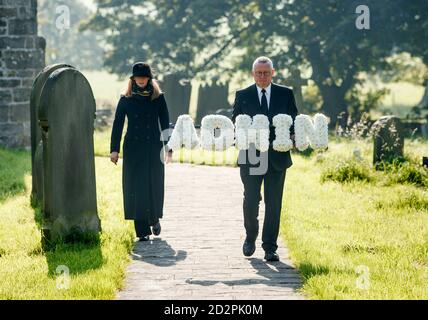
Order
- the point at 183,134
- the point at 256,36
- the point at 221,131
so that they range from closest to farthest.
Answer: the point at 221,131, the point at 183,134, the point at 256,36

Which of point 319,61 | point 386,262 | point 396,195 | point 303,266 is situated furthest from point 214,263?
point 319,61

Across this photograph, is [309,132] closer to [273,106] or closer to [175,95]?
[273,106]

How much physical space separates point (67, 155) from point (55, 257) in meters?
1.18

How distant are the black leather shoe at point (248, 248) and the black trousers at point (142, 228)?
130 cm

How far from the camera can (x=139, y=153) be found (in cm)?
843

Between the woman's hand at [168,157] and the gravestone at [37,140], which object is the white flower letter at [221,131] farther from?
the gravestone at [37,140]

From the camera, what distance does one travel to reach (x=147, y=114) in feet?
27.7

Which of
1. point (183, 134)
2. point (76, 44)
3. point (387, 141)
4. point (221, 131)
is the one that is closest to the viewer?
point (221, 131)

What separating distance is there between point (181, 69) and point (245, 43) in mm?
2754

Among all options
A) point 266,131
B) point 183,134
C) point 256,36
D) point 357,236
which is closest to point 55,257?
point 183,134

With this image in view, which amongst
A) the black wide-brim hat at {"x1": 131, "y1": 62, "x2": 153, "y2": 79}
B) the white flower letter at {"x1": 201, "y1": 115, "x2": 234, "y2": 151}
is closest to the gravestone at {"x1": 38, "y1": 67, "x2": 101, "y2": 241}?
the black wide-brim hat at {"x1": 131, "y1": 62, "x2": 153, "y2": 79}

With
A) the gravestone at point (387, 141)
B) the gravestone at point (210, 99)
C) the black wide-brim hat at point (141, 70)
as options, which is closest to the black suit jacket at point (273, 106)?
the black wide-brim hat at point (141, 70)

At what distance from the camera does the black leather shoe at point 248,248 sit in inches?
299
